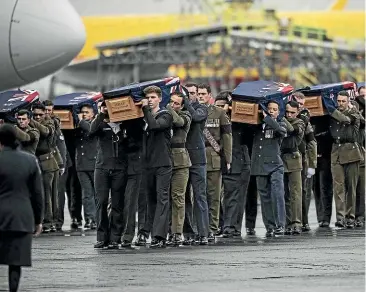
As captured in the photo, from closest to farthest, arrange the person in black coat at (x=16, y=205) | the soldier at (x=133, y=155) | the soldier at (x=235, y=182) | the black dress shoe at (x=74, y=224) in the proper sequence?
1. the person in black coat at (x=16, y=205)
2. the soldier at (x=133, y=155)
3. the soldier at (x=235, y=182)
4. the black dress shoe at (x=74, y=224)

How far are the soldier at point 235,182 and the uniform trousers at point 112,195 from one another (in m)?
2.51

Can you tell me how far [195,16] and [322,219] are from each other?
38.8 metres

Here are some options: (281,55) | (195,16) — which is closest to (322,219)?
(281,55)

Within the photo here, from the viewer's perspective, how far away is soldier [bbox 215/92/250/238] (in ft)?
68.4

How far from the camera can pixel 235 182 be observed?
20859mm

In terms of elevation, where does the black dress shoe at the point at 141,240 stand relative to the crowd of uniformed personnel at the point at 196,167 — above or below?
below

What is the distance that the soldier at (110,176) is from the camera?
730 inches

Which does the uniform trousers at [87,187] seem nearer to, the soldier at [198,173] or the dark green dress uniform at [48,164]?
the dark green dress uniform at [48,164]

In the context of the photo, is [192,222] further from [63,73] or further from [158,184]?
[63,73]

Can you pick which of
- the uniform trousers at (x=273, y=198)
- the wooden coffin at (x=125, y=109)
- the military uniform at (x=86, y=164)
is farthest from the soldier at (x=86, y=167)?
the wooden coffin at (x=125, y=109)

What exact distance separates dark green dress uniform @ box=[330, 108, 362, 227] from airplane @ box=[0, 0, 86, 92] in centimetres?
433

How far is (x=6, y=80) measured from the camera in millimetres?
19094

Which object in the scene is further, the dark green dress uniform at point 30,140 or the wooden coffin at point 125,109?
the dark green dress uniform at point 30,140

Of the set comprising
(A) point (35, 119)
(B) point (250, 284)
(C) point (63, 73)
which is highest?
(C) point (63, 73)
